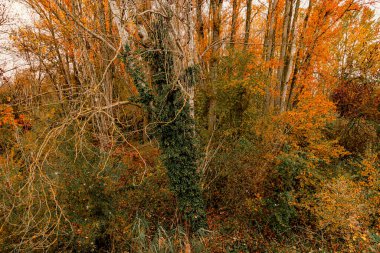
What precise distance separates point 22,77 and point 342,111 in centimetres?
1376

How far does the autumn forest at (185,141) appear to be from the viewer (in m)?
3.80

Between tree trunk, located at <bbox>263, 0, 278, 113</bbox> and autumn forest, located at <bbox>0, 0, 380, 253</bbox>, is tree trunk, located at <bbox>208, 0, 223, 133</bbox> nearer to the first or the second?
autumn forest, located at <bbox>0, 0, 380, 253</bbox>

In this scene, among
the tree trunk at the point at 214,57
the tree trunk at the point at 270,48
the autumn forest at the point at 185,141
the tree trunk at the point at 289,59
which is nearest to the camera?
the autumn forest at the point at 185,141

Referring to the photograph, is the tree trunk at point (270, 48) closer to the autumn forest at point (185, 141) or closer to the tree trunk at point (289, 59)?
the autumn forest at point (185, 141)

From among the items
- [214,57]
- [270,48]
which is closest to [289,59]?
[270,48]

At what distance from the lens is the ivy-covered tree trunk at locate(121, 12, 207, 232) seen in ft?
13.1

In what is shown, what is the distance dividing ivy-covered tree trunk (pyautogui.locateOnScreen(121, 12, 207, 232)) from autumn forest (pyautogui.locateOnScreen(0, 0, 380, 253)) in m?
0.03

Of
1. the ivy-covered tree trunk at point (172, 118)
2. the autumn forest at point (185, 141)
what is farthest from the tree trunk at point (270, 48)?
the ivy-covered tree trunk at point (172, 118)

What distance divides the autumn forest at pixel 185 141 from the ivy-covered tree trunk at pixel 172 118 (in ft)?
0.09

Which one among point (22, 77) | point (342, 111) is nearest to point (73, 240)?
point (22, 77)

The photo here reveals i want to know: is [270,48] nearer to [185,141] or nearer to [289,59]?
A: [289,59]

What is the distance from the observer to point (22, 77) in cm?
812

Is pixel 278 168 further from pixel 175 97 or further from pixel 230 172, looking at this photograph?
pixel 175 97

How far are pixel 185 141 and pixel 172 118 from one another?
0.59m
